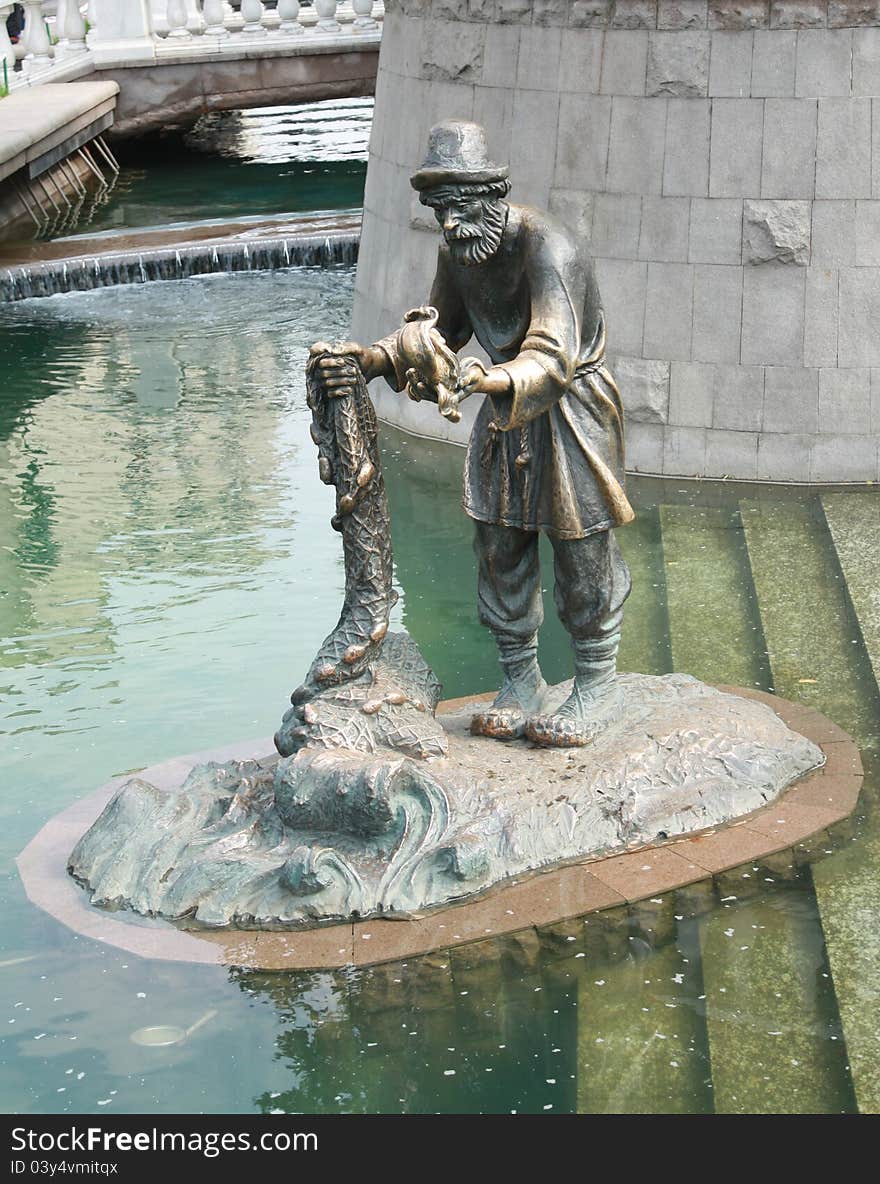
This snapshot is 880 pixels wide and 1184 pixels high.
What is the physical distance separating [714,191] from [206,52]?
13.2m

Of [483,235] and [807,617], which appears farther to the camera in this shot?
[807,617]

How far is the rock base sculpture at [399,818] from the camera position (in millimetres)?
5527

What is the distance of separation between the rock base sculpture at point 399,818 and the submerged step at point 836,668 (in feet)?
1.78

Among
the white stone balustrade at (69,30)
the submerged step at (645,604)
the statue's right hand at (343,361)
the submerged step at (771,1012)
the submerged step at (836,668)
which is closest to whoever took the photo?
the submerged step at (771,1012)

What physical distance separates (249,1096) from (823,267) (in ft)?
20.5

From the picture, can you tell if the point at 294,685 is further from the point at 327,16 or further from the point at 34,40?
the point at 327,16

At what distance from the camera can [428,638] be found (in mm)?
8062

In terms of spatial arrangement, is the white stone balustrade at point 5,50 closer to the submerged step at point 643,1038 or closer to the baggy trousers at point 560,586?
the baggy trousers at point 560,586

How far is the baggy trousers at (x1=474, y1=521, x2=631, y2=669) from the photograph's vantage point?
6082 millimetres

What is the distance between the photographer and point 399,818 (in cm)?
562

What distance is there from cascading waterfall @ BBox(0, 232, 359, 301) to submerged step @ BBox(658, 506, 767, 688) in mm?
7530

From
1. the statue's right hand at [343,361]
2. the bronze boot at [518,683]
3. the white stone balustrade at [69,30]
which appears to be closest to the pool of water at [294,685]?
the bronze boot at [518,683]

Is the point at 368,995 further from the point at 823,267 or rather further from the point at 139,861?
the point at 823,267

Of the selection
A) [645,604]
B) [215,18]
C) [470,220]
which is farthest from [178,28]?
[470,220]
